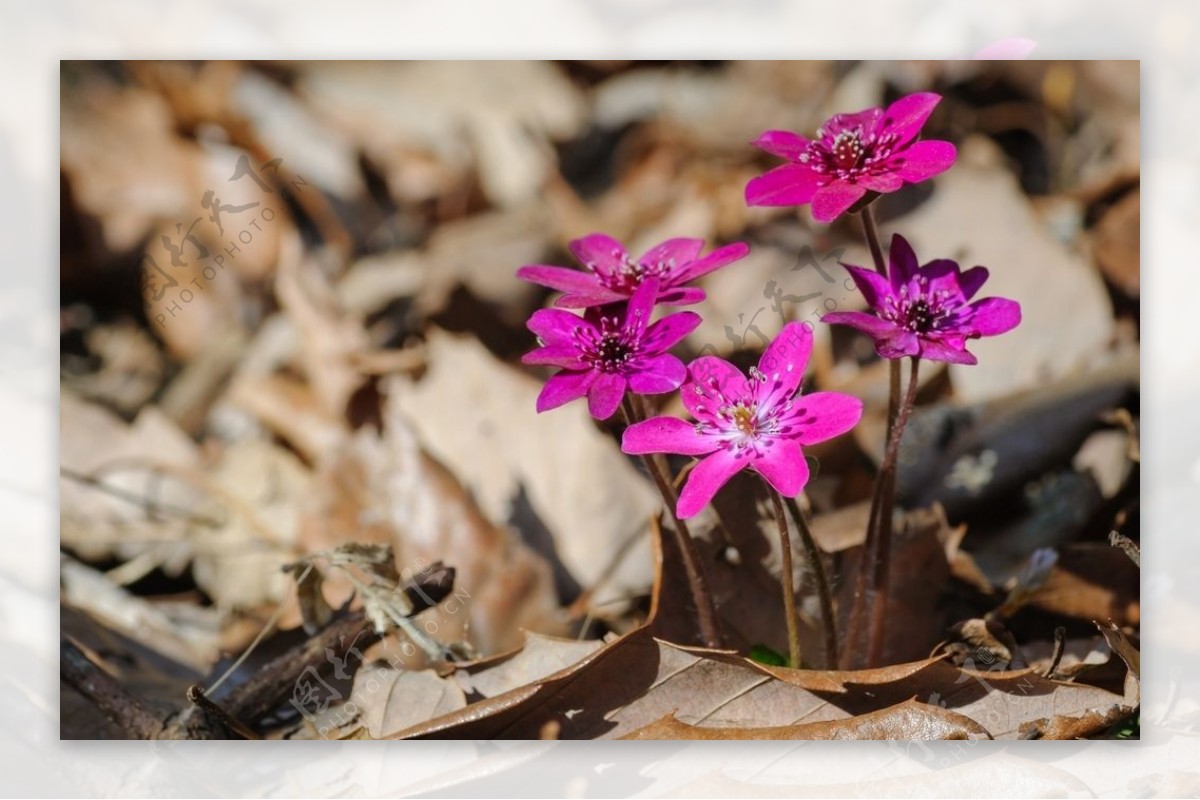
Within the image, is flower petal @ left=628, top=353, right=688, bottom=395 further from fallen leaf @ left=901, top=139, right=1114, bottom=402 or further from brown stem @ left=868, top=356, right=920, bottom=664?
fallen leaf @ left=901, top=139, right=1114, bottom=402

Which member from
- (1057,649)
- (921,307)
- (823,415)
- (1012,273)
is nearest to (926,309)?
(921,307)

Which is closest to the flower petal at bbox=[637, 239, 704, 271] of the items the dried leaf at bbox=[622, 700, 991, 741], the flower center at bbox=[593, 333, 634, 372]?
the flower center at bbox=[593, 333, 634, 372]

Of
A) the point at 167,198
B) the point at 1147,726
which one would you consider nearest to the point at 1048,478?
the point at 1147,726

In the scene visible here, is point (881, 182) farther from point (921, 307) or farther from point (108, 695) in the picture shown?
point (108, 695)

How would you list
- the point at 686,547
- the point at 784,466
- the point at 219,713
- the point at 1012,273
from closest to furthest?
1. the point at 784,466
2. the point at 686,547
3. the point at 219,713
4. the point at 1012,273

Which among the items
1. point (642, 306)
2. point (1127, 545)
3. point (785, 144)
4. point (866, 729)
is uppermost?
point (785, 144)

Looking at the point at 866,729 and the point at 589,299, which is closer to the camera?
the point at 589,299

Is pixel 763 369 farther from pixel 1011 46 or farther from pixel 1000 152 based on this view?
pixel 1000 152
